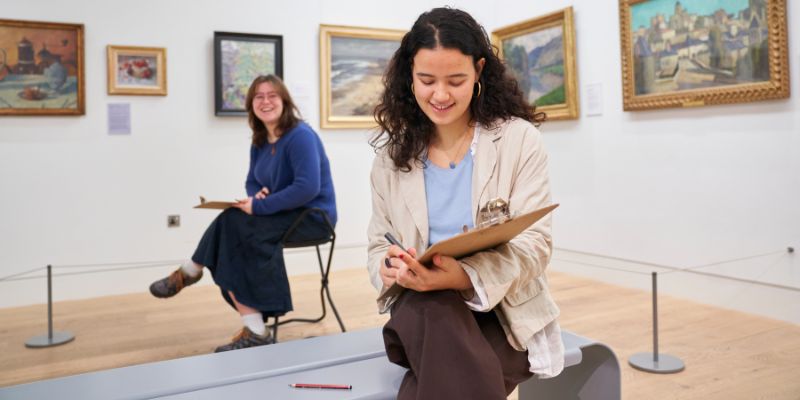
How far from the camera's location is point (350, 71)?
20.3 feet

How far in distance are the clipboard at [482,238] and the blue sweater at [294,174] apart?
210cm

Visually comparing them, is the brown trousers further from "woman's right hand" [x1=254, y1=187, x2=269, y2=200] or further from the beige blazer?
"woman's right hand" [x1=254, y1=187, x2=269, y2=200]

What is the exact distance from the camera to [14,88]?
498 cm

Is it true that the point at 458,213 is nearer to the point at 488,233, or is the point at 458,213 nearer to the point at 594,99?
the point at 488,233

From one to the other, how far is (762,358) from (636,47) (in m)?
2.55

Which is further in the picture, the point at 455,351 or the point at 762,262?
the point at 762,262

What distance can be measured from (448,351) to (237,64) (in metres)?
4.66

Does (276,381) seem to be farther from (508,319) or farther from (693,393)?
(693,393)

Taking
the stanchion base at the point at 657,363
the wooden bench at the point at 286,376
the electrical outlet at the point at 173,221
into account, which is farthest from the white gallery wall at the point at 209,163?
the wooden bench at the point at 286,376

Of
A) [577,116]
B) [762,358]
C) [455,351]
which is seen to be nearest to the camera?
[455,351]

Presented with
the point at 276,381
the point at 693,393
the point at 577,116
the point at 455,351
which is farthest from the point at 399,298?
the point at 577,116

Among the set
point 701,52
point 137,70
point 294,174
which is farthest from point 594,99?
point 137,70

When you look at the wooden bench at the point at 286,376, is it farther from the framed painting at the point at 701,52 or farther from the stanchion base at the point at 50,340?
the framed painting at the point at 701,52

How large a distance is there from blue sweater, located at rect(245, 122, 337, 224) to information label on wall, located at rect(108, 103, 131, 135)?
194 centimetres
